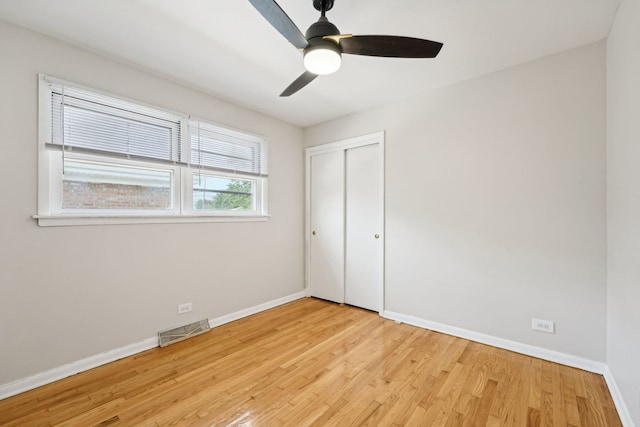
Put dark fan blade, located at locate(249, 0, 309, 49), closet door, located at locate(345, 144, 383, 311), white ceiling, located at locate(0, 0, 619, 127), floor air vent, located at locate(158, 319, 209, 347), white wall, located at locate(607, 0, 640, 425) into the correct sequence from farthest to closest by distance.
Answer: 1. closet door, located at locate(345, 144, 383, 311)
2. floor air vent, located at locate(158, 319, 209, 347)
3. white ceiling, located at locate(0, 0, 619, 127)
4. white wall, located at locate(607, 0, 640, 425)
5. dark fan blade, located at locate(249, 0, 309, 49)

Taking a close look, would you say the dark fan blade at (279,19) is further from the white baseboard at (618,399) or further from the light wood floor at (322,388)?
the white baseboard at (618,399)

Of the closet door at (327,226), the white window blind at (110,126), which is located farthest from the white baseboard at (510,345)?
the white window blind at (110,126)

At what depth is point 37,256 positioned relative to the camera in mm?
2004

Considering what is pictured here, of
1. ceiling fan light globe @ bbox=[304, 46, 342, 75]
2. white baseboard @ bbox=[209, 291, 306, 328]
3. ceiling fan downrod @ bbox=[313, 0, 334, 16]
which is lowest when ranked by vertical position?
white baseboard @ bbox=[209, 291, 306, 328]

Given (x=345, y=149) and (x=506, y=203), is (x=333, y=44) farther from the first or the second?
(x=345, y=149)

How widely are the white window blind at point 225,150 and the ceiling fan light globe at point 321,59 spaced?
1.77 meters

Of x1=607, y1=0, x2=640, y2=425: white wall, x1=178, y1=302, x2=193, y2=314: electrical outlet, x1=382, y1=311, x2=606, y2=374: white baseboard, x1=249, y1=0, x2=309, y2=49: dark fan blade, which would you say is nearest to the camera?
x1=249, y1=0, x2=309, y2=49: dark fan blade

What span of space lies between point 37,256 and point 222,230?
1490 mm

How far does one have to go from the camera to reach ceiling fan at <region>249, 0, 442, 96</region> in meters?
1.52

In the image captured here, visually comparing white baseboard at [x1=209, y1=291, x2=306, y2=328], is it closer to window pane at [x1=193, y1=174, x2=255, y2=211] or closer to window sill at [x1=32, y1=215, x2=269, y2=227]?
window sill at [x1=32, y1=215, x2=269, y2=227]

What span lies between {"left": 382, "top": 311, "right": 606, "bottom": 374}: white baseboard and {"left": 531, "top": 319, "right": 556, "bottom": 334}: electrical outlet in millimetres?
163

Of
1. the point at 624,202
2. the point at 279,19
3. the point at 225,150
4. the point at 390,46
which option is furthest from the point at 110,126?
the point at 624,202

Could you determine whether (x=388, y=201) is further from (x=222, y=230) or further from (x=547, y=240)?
(x=222, y=230)

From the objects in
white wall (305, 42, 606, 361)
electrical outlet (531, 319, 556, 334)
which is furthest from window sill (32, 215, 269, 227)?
electrical outlet (531, 319, 556, 334)
